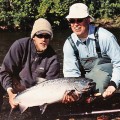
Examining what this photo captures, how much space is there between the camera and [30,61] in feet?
18.0

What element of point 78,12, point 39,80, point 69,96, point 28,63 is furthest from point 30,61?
point 78,12

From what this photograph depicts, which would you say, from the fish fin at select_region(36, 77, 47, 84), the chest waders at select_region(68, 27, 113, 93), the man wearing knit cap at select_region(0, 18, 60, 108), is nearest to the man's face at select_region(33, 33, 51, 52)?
the man wearing knit cap at select_region(0, 18, 60, 108)

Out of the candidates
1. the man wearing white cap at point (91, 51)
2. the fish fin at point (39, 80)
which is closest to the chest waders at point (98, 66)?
the man wearing white cap at point (91, 51)

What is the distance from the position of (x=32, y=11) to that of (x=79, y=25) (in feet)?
111

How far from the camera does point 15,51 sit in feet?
17.6

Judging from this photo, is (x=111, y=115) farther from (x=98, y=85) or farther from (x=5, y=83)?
(x=5, y=83)

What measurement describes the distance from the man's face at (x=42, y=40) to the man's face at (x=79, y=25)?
462mm

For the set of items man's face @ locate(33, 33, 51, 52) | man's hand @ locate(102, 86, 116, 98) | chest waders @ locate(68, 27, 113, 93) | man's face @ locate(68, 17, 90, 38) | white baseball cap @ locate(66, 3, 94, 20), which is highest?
white baseball cap @ locate(66, 3, 94, 20)

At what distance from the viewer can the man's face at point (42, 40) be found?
5152mm

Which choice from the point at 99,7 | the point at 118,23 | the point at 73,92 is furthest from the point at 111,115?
the point at 99,7

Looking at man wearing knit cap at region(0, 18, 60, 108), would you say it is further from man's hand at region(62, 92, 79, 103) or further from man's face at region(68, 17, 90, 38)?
man's hand at region(62, 92, 79, 103)

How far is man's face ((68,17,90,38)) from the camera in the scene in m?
5.36

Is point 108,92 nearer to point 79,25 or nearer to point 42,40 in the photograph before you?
point 79,25

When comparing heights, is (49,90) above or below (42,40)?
below
